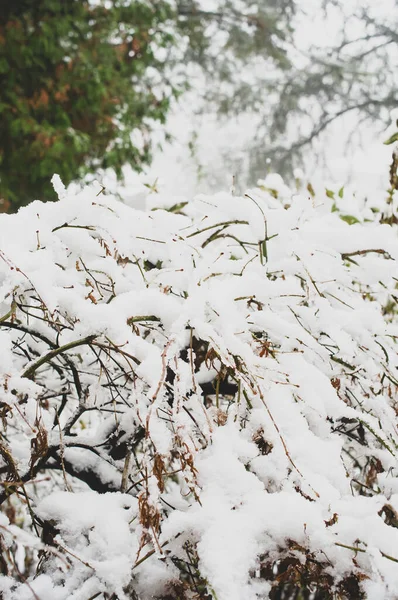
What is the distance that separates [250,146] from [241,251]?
8.89 meters

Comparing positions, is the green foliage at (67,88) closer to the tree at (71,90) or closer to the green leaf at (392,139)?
the tree at (71,90)

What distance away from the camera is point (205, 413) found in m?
0.86

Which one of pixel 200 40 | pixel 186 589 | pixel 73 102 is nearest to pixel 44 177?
pixel 73 102

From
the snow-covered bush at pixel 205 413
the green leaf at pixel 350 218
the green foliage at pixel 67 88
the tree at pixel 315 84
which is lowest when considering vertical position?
the snow-covered bush at pixel 205 413

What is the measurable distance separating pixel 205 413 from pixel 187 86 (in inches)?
268

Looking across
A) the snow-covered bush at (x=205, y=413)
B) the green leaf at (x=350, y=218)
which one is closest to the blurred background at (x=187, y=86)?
the green leaf at (x=350, y=218)

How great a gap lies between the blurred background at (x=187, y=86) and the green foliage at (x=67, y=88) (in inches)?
0.6

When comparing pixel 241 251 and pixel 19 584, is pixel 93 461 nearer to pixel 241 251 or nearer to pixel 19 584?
pixel 19 584

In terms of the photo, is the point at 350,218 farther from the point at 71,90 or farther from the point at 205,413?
the point at 71,90

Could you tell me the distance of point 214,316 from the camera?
99cm

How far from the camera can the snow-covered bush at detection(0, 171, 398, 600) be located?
852mm

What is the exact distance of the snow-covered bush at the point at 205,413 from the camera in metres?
0.85

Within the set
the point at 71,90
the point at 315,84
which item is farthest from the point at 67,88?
the point at 315,84

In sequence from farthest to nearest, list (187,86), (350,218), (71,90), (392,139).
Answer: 1. (187,86)
2. (71,90)
3. (350,218)
4. (392,139)
